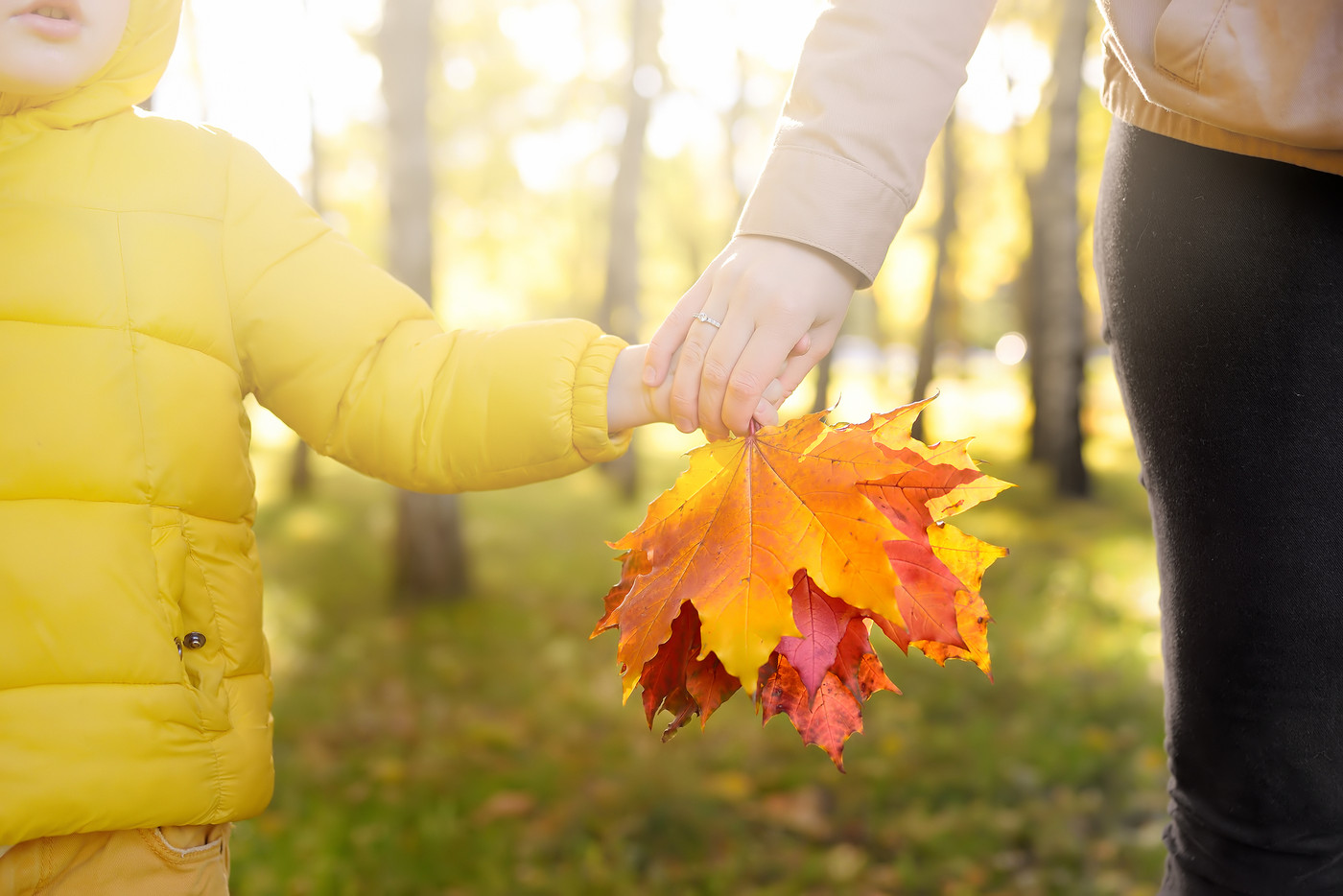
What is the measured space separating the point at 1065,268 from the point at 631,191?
385cm

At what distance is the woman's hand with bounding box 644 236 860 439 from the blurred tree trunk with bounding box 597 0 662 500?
713 cm

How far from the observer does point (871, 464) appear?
3.66 ft

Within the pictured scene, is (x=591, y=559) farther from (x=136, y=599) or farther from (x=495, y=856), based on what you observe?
(x=136, y=599)

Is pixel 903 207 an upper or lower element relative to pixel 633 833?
upper

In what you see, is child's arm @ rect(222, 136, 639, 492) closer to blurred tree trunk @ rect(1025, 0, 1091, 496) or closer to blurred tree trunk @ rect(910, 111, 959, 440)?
blurred tree trunk @ rect(1025, 0, 1091, 496)

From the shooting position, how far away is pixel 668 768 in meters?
3.71

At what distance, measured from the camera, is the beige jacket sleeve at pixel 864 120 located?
1.17 meters

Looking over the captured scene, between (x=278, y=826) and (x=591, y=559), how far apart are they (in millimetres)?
3487

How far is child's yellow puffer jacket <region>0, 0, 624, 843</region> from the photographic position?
1.18 m

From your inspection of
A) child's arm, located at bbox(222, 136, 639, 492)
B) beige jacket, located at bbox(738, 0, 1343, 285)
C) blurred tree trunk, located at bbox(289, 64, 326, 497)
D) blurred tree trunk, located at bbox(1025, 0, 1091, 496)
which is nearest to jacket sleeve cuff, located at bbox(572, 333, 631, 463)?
child's arm, located at bbox(222, 136, 639, 492)

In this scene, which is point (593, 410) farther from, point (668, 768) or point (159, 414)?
point (668, 768)

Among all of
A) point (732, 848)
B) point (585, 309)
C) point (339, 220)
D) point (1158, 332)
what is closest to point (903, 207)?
point (1158, 332)

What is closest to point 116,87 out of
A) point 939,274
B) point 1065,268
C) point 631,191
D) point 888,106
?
point 888,106

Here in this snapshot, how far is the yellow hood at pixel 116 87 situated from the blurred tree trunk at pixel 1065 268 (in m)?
7.76
